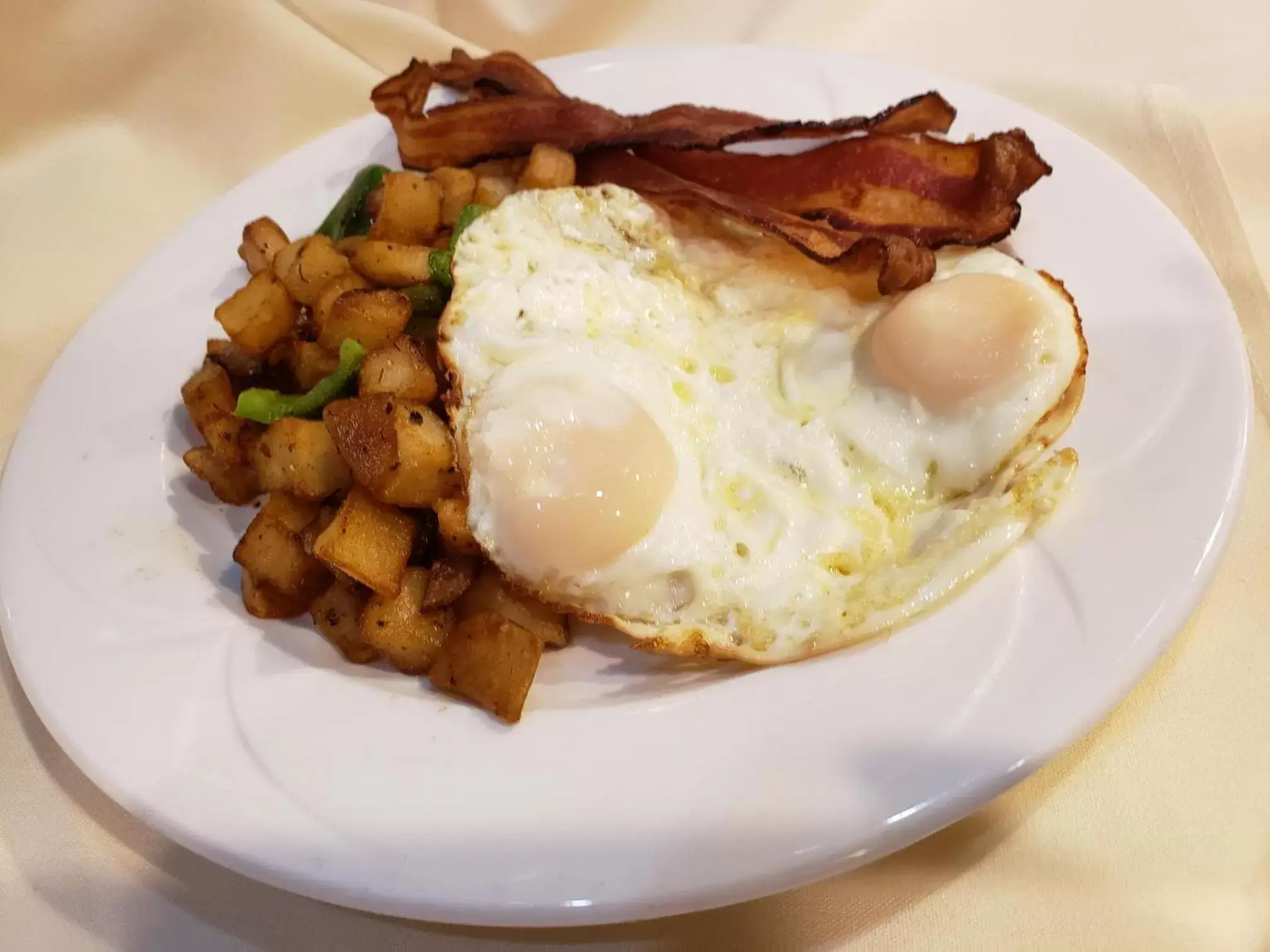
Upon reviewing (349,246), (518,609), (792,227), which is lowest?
(518,609)

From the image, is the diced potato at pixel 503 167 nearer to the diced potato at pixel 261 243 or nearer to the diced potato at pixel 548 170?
the diced potato at pixel 548 170

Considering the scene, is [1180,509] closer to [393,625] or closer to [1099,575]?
[1099,575]

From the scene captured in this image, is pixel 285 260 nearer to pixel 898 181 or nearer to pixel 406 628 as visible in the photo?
pixel 406 628

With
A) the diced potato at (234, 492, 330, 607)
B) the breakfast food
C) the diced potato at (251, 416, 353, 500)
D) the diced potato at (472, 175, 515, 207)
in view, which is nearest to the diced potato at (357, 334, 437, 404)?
the breakfast food

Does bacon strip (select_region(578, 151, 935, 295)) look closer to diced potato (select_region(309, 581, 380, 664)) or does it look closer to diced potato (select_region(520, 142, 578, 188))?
diced potato (select_region(520, 142, 578, 188))

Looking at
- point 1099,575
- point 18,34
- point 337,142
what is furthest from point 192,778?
point 18,34

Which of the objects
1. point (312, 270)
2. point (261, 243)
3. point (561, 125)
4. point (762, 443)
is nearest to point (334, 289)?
point (312, 270)
